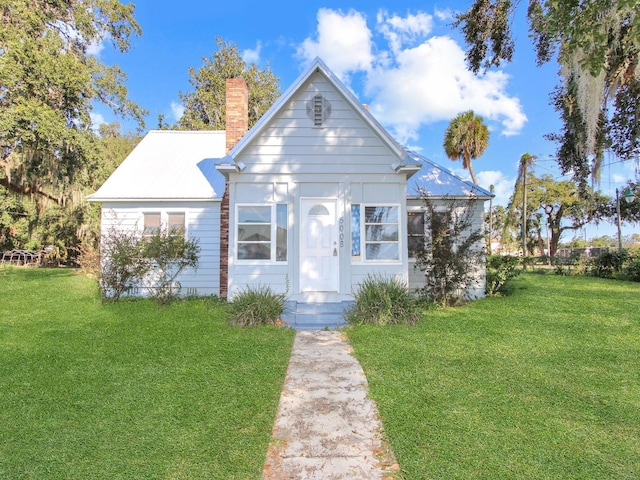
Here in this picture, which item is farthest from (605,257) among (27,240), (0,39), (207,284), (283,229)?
(27,240)

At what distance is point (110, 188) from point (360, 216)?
736 centimetres

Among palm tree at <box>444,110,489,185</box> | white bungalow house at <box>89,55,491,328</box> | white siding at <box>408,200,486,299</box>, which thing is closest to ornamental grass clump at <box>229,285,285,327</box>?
white bungalow house at <box>89,55,491,328</box>

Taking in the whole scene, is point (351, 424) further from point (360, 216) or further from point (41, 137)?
point (41, 137)

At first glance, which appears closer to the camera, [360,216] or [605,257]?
[360,216]

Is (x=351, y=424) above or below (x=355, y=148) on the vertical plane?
below

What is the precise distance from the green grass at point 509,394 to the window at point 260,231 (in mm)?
2905

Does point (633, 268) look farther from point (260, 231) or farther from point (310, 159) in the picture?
point (260, 231)

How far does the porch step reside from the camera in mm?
7414

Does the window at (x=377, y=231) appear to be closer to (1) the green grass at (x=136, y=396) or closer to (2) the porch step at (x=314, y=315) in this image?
(2) the porch step at (x=314, y=315)

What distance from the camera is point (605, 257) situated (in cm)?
1540

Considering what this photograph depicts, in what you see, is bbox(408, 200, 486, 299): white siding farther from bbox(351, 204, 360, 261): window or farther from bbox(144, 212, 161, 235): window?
bbox(144, 212, 161, 235): window

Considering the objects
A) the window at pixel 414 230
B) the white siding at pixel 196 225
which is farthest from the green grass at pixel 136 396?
the window at pixel 414 230

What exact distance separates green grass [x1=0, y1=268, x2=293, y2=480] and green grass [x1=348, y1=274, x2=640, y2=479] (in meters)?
1.33

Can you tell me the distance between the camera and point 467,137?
73.6 ft
